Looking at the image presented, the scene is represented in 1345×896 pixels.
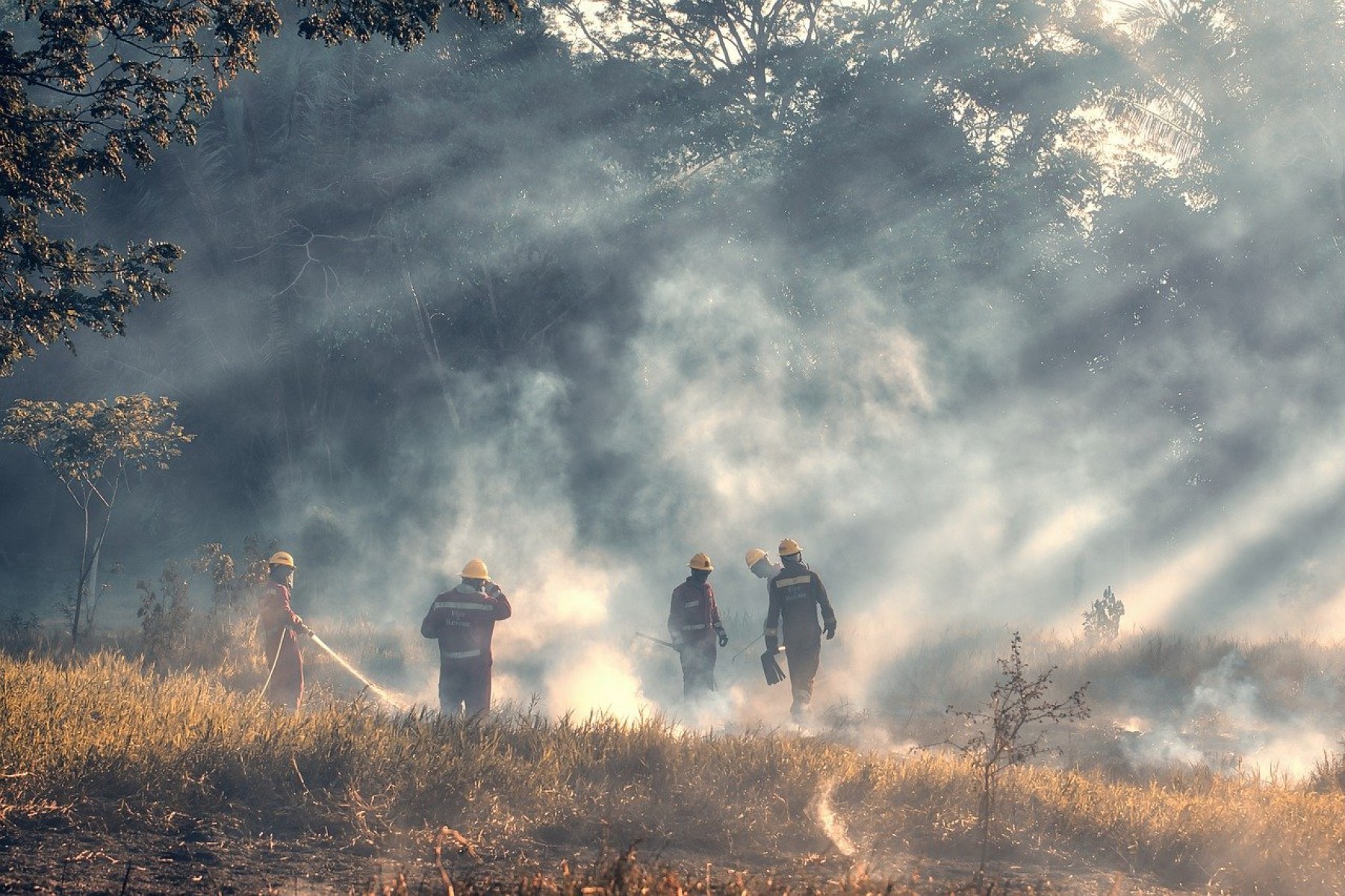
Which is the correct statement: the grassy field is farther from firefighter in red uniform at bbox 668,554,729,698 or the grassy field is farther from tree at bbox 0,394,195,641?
tree at bbox 0,394,195,641

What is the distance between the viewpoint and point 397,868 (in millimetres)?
5398

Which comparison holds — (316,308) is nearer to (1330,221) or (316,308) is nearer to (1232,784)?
(1232,784)

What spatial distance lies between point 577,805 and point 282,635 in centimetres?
433

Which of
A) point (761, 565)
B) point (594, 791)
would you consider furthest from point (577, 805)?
point (761, 565)

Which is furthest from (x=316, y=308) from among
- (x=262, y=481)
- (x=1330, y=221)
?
(x=1330, y=221)

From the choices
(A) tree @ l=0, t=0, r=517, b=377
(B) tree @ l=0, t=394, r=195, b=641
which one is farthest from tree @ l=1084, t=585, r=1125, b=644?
(B) tree @ l=0, t=394, r=195, b=641

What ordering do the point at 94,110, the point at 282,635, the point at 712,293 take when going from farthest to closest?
the point at 712,293 → the point at 282,635 → the point at 94,110

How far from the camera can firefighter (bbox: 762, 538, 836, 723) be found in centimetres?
1102

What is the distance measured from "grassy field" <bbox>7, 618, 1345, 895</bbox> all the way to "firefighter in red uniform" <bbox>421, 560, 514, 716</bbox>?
1.24m

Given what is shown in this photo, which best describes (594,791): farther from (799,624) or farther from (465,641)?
(799,624)

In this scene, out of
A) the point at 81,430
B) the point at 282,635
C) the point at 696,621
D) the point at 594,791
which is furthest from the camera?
the point at 81,430

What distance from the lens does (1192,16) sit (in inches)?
899

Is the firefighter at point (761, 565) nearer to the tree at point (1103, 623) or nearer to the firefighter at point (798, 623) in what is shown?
the firefighter at point (798, 623)

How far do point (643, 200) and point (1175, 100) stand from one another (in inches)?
426
